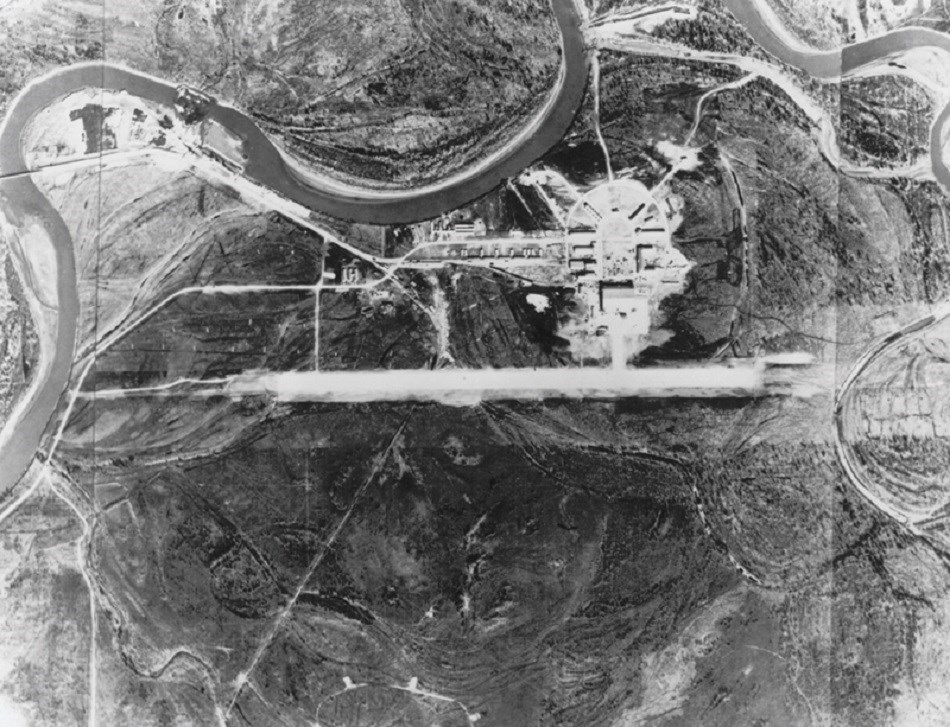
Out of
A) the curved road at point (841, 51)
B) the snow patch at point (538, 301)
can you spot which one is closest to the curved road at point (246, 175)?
the snow patch at point (538, 301)

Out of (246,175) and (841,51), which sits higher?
(841,51)

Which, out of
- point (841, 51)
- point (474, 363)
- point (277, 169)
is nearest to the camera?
point (474, 363)

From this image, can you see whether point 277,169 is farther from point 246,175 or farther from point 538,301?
point 538,301

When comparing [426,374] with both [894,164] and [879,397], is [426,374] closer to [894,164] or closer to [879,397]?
[879,397]

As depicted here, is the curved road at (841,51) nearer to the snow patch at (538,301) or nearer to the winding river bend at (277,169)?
the winding river bend at (277,169)

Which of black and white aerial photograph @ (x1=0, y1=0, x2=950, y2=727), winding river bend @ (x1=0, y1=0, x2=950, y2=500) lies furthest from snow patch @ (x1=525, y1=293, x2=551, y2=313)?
winding river bend @ (x1=0, y1=0, x2=950, y2=500)

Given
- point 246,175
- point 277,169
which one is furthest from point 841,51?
point 246,175

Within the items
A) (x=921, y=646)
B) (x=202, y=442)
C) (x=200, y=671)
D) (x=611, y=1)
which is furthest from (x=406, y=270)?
(x=921, y=646)
